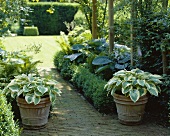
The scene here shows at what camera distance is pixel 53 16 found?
20812mm

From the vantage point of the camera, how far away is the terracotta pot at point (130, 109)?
175 inches

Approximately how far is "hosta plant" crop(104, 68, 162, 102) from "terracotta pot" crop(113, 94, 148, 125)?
0.32ft

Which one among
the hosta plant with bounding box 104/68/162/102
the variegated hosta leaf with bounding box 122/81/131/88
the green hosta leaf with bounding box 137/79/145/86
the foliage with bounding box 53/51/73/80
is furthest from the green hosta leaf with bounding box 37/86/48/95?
the foliage with bounding box 53/51/73/80

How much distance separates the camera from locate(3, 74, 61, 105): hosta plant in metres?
4.14

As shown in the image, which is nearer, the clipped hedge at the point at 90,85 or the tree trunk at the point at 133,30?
the clipped hedge at the point at 90,85

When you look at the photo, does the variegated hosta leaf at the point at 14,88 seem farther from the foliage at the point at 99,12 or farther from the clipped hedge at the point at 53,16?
the clipped hedge at the point at 53,16

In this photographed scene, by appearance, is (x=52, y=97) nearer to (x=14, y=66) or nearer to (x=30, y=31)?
(x=14, y=66)

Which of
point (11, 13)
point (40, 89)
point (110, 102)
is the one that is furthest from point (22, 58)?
point (110, 102)

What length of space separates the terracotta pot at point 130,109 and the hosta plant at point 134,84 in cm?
10

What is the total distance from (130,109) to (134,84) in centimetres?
37

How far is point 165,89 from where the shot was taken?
176 inches

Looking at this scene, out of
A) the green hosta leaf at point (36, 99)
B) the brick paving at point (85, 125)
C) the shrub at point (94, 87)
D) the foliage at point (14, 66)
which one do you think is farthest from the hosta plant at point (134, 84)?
the foliage at point (14, 66)

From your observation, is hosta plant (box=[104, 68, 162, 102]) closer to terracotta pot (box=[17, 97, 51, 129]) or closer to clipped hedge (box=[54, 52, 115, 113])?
clipped hedge (box=[54, 52, 115, 113])

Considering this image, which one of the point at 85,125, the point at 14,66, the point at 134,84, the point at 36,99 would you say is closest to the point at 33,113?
the point at 36,99
